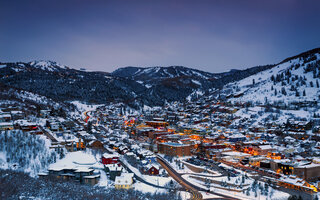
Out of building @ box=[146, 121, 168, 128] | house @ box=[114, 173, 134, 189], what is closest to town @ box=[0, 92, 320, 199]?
house @ box=[114, 173, 134, 189]

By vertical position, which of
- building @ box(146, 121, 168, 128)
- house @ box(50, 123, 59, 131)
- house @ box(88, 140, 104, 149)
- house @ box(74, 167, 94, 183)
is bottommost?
house @ box(74, 167, 94, 183)

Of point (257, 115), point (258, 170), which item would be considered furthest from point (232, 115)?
point (258, 170)

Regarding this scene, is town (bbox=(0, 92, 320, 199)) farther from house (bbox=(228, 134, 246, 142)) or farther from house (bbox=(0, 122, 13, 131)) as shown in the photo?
house (bbox=(0, 122, 13, 131))

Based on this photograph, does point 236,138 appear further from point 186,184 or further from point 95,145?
point 95,145

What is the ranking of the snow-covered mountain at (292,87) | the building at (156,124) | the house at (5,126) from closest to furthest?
1. the house at (5,126)
2. the building at (156,124)
3. the snow-covered mountain at (292,87)

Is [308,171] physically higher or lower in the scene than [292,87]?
lower

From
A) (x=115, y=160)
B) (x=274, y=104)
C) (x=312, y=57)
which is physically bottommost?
(x=115, y=160)

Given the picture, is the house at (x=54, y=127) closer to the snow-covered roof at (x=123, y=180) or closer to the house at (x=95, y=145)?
the house at (x=95, y=145)

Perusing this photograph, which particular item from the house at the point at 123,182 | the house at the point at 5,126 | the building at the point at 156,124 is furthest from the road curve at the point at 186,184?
the building at the point at 156,124

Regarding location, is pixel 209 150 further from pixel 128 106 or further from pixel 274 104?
pixel 128 106

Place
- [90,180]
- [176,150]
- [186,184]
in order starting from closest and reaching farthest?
1. [90,180]
2. [186,184]
3. [176,150]

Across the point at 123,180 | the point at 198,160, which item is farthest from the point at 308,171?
the point at 123,180
